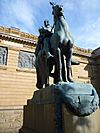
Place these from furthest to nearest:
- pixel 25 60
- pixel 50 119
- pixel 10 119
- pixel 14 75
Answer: pixel 25 60 < pixel 14 75 < pixel 10 119 < pixel 50 119

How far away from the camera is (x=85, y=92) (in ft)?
15.6

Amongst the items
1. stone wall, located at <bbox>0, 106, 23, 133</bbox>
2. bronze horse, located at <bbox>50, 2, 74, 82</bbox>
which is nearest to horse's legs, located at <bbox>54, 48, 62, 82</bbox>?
bronze horse, located at <bbox>50, 2, 74, 82</bbox>

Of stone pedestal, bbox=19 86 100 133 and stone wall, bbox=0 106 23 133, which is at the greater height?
stone pedestal, bbox=19 86 100 133

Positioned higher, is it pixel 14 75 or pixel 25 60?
pixel 25 60

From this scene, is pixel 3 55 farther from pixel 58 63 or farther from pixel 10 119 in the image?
pixel 58 63

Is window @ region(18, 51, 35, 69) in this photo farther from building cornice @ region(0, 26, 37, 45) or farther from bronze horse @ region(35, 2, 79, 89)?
bronze horse @ region(35, 2, 79, 89)

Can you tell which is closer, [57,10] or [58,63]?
[58,63]

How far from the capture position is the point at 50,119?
4.50 m

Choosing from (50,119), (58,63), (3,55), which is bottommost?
(50,119)

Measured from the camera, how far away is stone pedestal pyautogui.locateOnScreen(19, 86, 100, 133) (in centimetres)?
420

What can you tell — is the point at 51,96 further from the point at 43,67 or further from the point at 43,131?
the point at 43,67

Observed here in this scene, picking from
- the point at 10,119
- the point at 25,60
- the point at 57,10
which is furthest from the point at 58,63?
the point at 25,60

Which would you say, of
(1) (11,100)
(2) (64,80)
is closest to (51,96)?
(2) (64,80)

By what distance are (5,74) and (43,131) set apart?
38.3ft
